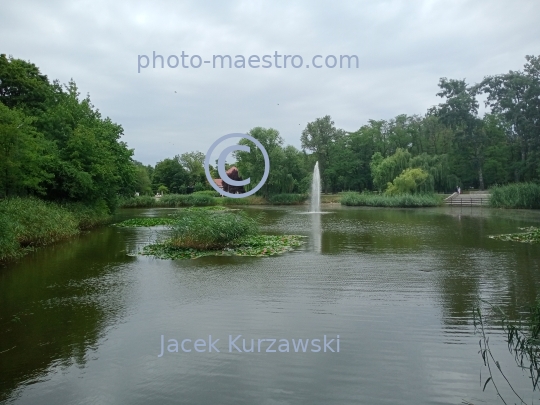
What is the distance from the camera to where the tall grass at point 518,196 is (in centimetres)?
3353

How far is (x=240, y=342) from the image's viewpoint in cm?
594

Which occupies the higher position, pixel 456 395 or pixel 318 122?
pixel 318 122

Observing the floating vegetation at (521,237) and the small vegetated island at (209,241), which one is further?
the floating vegetation at (521,237)

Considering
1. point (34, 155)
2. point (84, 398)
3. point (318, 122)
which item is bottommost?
point (84, 398)

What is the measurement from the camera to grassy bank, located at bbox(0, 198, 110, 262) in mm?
11523

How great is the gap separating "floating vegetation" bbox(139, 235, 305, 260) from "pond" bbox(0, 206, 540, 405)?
1.96 feet

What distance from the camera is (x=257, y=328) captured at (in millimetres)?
6441

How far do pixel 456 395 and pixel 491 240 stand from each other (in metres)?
12.6

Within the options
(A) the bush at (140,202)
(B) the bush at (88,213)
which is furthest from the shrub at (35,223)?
(A) the bush at (140,202)

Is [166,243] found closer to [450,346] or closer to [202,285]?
[202,285]

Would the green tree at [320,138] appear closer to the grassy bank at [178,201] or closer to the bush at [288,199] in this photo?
the bush at [288,199]

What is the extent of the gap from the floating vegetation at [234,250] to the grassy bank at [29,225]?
3574 mm

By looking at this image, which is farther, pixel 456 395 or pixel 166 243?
pixel 166 243

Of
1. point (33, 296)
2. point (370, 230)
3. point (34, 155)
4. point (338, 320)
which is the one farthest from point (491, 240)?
point (34, 155)
